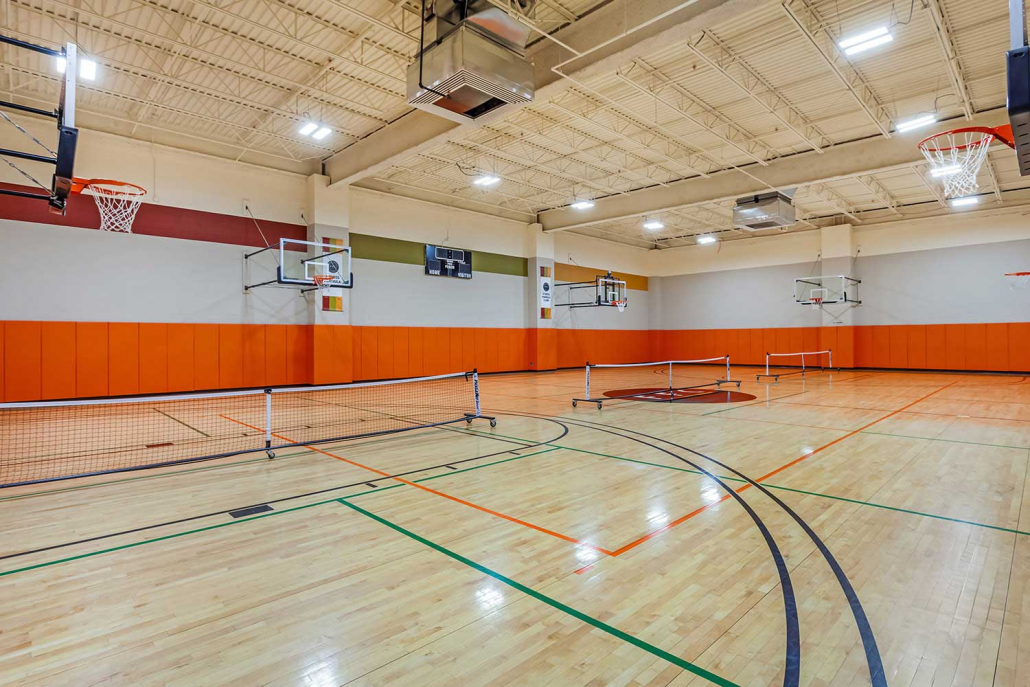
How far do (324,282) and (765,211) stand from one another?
47.8 feet

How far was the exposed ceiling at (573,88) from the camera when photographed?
9.16m

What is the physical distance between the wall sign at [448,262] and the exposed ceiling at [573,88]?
99.1 inches

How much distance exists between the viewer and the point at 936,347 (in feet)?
69.5

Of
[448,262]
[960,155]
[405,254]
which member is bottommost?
[448,262]

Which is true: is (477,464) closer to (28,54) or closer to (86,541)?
(86,541)

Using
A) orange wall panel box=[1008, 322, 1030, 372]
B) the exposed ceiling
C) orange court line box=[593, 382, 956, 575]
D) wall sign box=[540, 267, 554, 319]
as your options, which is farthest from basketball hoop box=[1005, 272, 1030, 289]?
wall sign box=[540, 267, 554, 319]

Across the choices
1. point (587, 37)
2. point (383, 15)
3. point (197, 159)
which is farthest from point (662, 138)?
point (197, 159)

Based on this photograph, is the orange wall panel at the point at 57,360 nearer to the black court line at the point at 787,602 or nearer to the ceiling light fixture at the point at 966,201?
the black court line at the point at 787,602

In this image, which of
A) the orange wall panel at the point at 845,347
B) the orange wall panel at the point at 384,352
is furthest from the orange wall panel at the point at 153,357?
the orange wall panel at the point at 845,347

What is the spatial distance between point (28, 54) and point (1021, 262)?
30.7 metres

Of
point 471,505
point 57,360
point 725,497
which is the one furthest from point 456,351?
point 725,497

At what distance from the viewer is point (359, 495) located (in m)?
5.22

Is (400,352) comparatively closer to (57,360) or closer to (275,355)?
(275,355)

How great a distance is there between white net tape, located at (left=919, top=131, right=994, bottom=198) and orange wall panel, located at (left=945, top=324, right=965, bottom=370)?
5631 millimetres
